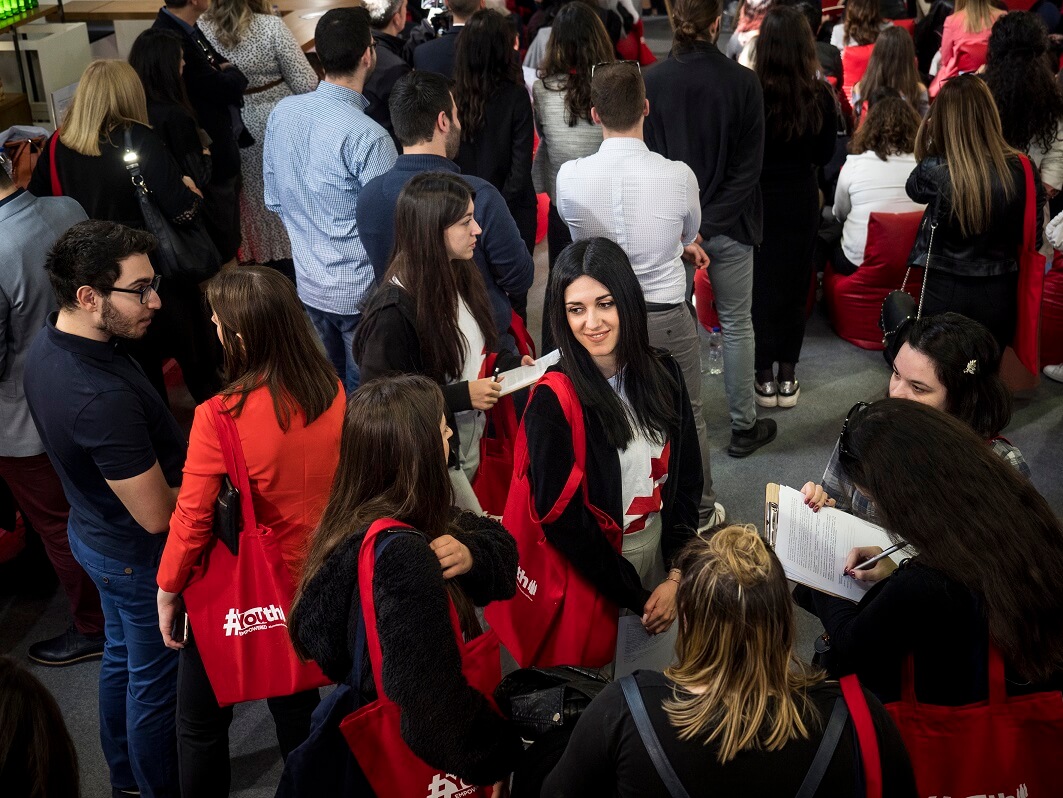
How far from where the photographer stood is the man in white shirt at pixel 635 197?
3.25 metres

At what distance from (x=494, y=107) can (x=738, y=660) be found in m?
3.36

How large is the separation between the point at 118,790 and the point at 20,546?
53.1 inches

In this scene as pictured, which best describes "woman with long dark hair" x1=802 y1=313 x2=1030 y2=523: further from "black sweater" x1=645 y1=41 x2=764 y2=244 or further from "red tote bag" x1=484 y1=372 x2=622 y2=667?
"black sweater" x1=645 y1=41 x2=764 y2=244

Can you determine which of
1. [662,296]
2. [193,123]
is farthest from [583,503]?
[193,123]

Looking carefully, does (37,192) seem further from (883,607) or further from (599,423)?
(883,607)

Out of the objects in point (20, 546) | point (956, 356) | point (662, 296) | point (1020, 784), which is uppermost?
point (956, 356)

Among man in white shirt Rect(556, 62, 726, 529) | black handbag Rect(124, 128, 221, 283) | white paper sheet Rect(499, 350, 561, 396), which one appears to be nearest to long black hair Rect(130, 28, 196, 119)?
black handbag Rect(124, 128, 221, 283)

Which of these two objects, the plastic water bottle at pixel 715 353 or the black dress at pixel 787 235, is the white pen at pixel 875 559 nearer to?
the black dress at pixel 787 235

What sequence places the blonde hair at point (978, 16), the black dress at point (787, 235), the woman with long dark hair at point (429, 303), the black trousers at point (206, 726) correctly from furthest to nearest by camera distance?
1. the blonde hair at point (978, 16)
2. the black dress at point (787, 235)
3. the woman with long dark hair at point (429, 303)
4. the black trousers at point (206, 726)

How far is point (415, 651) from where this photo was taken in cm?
173

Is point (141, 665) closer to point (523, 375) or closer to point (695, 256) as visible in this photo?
point (523, 375)

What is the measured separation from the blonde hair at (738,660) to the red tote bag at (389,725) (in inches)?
16.4

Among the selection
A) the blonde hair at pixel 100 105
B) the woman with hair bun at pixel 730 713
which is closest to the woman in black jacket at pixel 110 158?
the blonde hair at pixel 100 105

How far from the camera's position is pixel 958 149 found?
3.56m
